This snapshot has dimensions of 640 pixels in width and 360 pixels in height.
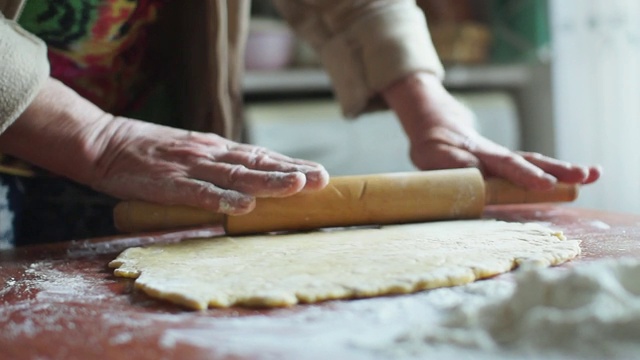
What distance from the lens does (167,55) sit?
1.36 metres

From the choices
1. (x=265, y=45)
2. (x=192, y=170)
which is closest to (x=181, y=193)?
(x=192, y=170)

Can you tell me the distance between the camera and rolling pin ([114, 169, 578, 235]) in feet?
3.21

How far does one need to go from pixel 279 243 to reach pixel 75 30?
50cm

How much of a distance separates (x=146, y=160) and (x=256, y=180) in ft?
0.55

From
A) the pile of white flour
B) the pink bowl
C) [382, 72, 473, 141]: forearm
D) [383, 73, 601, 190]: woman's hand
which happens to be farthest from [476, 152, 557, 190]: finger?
the pink bowl

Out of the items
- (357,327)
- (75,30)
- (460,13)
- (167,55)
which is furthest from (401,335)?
(460,13)

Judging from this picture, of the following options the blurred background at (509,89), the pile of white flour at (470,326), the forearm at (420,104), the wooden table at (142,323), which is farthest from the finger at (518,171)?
the blurred background at (509,89)

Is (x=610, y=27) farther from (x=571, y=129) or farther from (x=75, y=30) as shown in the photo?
(x=75, y=30)

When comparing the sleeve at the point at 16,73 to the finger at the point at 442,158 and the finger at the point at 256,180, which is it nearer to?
the finger at the point at 256,180

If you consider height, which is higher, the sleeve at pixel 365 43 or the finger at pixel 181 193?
the sleeve at pixel 365 43

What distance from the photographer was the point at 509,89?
2893 millimetres

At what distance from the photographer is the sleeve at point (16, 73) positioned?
915 millimetres

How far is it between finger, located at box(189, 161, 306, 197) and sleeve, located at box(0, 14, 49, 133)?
24 cm

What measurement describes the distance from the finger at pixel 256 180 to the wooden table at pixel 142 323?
0.62 ft
